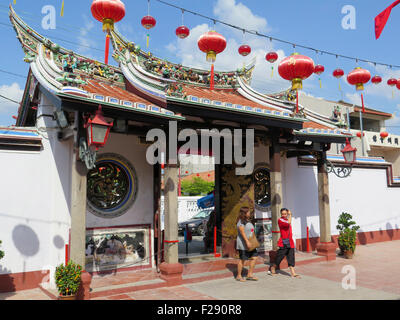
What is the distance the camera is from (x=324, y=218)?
9.89 metres

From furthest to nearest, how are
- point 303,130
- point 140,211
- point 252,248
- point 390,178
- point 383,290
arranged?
point 390,178, point 303,130, point 140,211, point 252,248, point 383,290

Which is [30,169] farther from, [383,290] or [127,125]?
[383,290]

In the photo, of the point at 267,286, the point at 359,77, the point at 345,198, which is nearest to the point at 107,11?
the point at 267,286

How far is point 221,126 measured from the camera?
26.6 ft

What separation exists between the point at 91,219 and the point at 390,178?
37.2ft

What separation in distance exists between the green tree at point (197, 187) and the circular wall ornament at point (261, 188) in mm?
28230

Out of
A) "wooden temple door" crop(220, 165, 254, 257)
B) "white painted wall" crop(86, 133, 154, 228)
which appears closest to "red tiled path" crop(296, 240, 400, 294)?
"wooden temple door" crop(220, 165, 254, 257)

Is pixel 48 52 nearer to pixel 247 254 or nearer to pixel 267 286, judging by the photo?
pixel 247 254

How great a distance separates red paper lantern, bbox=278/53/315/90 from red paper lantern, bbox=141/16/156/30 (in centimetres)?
355

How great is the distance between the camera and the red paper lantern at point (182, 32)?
28.9ft

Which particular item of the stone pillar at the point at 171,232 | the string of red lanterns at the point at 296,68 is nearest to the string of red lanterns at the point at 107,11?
the stone pillar at the point at 171,232

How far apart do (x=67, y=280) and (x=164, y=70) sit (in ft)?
14.8

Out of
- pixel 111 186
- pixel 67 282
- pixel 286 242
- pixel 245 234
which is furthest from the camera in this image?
pixel 111 186
